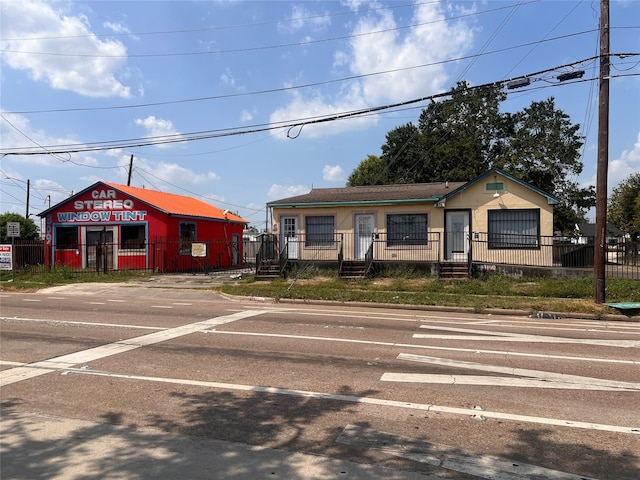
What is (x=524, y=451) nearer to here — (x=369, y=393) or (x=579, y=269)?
(x=369, y=393)

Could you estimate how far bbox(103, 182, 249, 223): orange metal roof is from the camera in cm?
2523

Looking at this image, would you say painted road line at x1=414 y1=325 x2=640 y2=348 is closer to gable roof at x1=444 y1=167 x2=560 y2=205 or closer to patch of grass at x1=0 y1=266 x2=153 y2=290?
gable roof at x1=444 y1=167 x2=560 y2=205

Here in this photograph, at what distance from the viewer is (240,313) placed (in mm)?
12266

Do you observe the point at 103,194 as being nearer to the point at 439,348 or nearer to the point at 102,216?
the point at 102,216

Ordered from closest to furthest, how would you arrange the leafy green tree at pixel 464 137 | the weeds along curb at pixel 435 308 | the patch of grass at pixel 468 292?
the weeds along curb at pixel 435 308, the patch of grass at pixel 468 292, the leafy green tree at pixel 464 137

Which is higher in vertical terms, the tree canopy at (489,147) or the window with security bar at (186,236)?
the tree canopy at (489,147)

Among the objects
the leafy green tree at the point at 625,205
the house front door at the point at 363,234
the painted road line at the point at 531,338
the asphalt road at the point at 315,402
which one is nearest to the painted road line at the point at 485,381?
the asphalt road at the point at 315,402

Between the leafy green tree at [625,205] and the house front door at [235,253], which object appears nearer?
the house front door at [235,253]

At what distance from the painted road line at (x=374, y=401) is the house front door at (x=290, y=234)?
16.2m

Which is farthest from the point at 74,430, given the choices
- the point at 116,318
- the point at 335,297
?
the point at 335,297

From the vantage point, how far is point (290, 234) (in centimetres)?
2267

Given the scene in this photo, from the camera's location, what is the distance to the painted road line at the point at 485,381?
5.90 m

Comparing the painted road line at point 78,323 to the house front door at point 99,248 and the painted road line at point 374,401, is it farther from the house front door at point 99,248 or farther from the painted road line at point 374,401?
the house front door at point 99,248

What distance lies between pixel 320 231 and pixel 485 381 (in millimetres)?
16545
